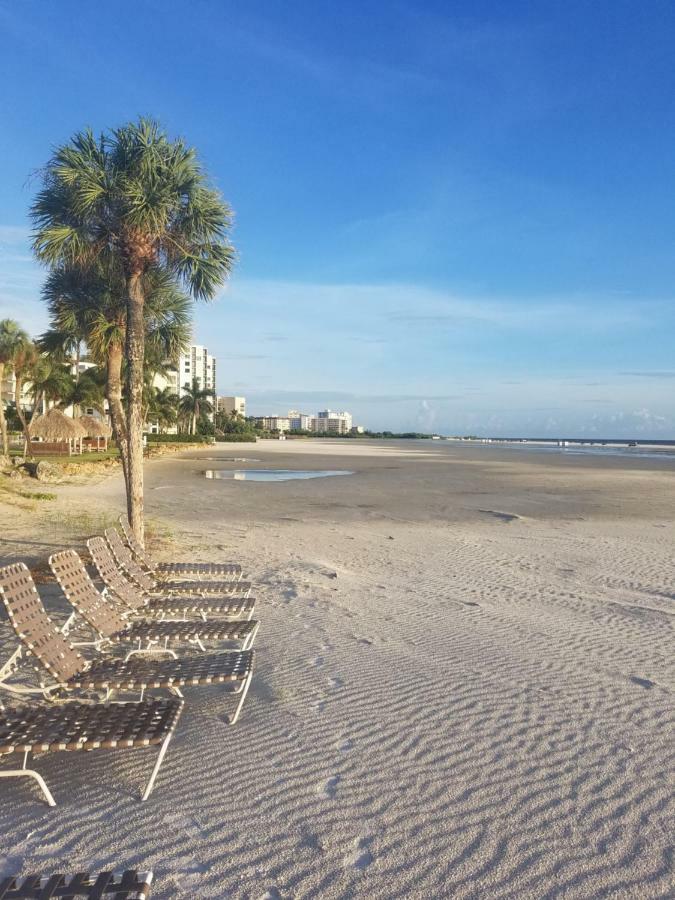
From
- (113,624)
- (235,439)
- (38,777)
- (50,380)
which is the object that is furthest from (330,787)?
(235,439)

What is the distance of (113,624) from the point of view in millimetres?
5547

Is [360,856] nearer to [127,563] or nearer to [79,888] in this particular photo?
[79,888]

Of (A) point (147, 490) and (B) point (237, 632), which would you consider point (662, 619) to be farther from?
(A) point (147, 490)

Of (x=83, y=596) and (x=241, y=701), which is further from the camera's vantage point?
(x=83, y=596)

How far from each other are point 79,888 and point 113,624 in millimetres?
3310

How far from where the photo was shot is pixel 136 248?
8.85 meters

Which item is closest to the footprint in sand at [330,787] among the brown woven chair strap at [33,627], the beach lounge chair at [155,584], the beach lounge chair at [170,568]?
the brown woven chair strap at [33,627]

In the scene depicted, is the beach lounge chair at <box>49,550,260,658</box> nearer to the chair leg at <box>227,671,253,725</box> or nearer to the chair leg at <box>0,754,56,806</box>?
the chair leg at <box>227,671,253,725</box>

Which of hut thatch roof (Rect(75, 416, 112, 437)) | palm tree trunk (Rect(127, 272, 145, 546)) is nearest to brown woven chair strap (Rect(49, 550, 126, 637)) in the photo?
palm tree trunk (Rect(127, 272, 145, 546))

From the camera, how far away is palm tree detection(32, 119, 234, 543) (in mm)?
8531

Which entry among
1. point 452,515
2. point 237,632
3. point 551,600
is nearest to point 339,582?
point 551,600

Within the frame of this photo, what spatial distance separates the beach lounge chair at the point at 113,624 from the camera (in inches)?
208

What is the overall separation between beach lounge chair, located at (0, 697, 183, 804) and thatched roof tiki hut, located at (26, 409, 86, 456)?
129 feet

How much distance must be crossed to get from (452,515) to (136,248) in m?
11.5
